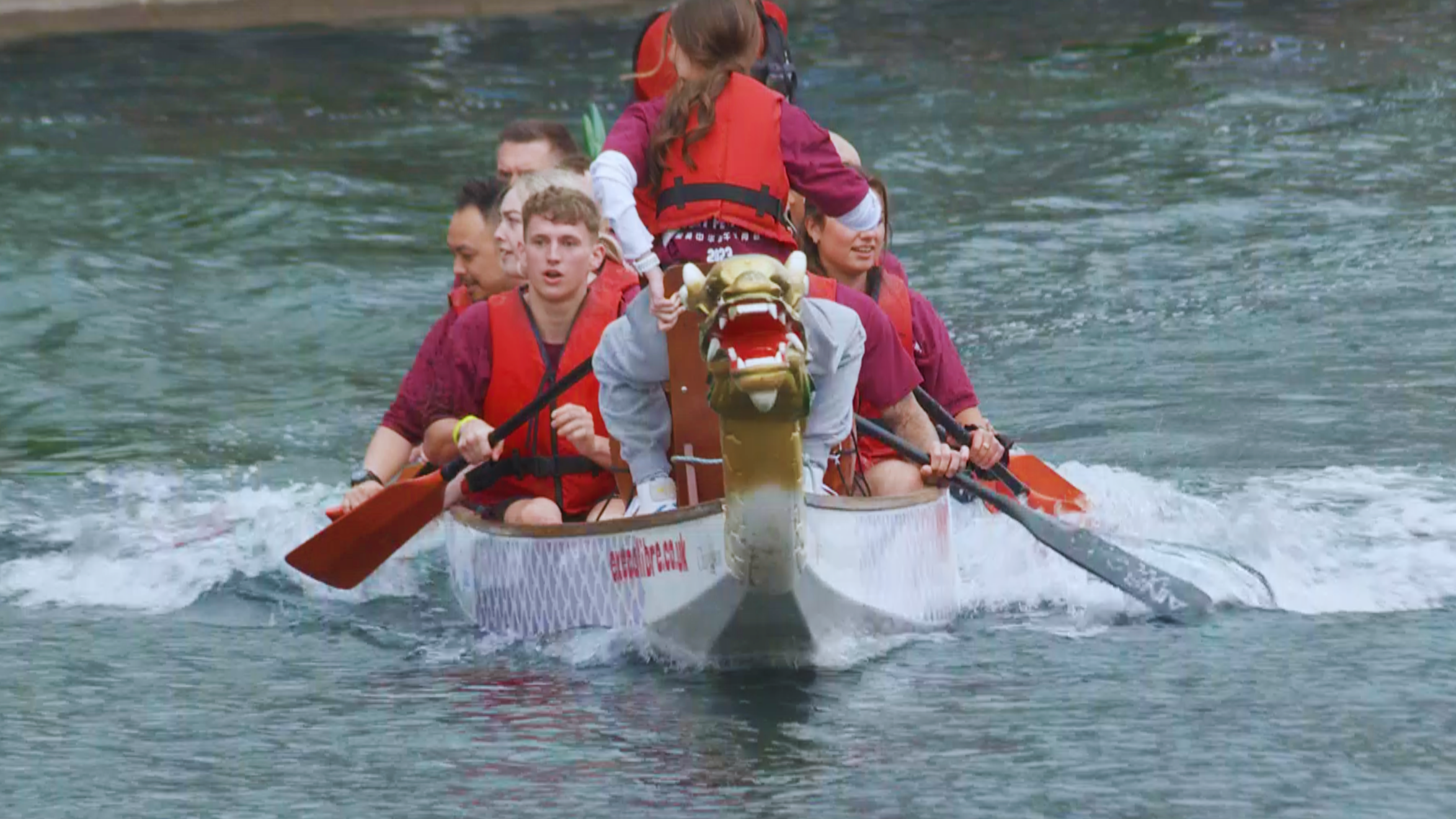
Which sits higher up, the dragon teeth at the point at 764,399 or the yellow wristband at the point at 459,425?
the yellow wristband at the point at 459,425

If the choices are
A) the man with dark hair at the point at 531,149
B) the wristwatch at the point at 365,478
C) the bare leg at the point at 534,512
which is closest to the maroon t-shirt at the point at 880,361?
the bare leg at the point at 534,512

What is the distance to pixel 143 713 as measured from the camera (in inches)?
217

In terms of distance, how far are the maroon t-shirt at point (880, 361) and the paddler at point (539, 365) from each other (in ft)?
2.34

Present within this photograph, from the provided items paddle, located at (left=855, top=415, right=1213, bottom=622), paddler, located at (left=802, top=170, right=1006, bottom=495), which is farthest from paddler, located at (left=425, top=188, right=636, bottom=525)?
paddle, located at (left=855, top=415, right=1213, bottom=622)

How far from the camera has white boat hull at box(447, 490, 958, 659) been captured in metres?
5.18

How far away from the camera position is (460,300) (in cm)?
676

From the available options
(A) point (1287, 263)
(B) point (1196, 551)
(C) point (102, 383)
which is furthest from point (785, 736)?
(A) point (1287, 263)

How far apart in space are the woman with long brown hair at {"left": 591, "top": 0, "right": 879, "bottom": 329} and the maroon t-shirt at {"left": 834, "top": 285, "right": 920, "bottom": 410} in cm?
23

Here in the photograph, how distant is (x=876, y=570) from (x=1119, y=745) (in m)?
0.74

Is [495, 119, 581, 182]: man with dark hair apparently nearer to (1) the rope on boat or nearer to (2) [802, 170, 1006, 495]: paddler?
(2) [802, 170, 1006, 495]: paddler

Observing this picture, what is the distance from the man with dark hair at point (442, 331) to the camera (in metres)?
6.30

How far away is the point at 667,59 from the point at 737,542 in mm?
2999

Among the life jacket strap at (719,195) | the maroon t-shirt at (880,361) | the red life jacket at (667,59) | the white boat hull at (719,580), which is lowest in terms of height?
the white boat hull at (719,580)

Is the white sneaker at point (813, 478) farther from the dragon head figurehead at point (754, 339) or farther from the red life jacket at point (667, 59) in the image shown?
the red life jacket at point (667, 59)
